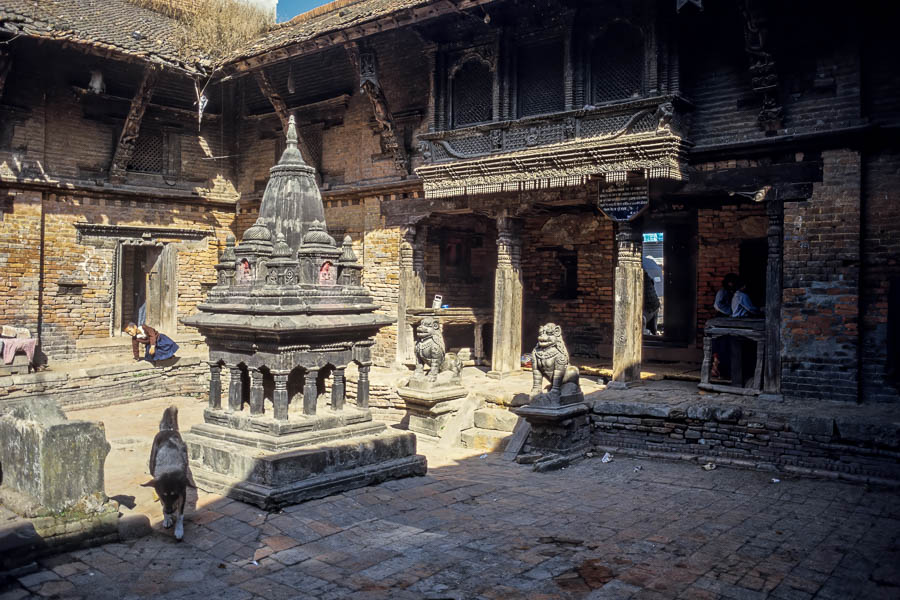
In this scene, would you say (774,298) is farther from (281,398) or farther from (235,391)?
(235,391)

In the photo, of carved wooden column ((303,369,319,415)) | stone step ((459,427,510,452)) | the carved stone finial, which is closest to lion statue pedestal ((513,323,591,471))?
stone step ((459,427,510,452))

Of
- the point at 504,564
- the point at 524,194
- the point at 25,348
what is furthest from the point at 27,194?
the point at 504,564

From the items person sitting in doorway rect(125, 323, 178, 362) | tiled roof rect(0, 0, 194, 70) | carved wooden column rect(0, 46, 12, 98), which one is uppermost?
tiled roof rect(0, 0, 194, 70)

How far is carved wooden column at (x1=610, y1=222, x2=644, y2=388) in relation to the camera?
1123 cm

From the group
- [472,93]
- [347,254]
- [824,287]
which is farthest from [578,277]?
[347,254]

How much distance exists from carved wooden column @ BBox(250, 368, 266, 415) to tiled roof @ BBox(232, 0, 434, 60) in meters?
7.14

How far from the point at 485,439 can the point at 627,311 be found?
3.06 metres

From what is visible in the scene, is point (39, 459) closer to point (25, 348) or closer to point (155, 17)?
point (25, 348)

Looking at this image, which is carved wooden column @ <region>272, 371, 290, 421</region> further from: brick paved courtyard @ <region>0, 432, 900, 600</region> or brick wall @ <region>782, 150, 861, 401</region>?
brick wall @ <region>782, 150, 861, 401</region>

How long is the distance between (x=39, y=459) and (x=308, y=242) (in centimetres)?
351

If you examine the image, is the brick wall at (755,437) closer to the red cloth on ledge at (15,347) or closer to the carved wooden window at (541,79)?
the carved wooden window at (541,79)

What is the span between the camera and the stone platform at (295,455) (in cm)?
698

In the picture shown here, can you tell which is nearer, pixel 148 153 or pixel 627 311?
pixel 627 311

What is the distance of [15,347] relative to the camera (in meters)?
13.2
